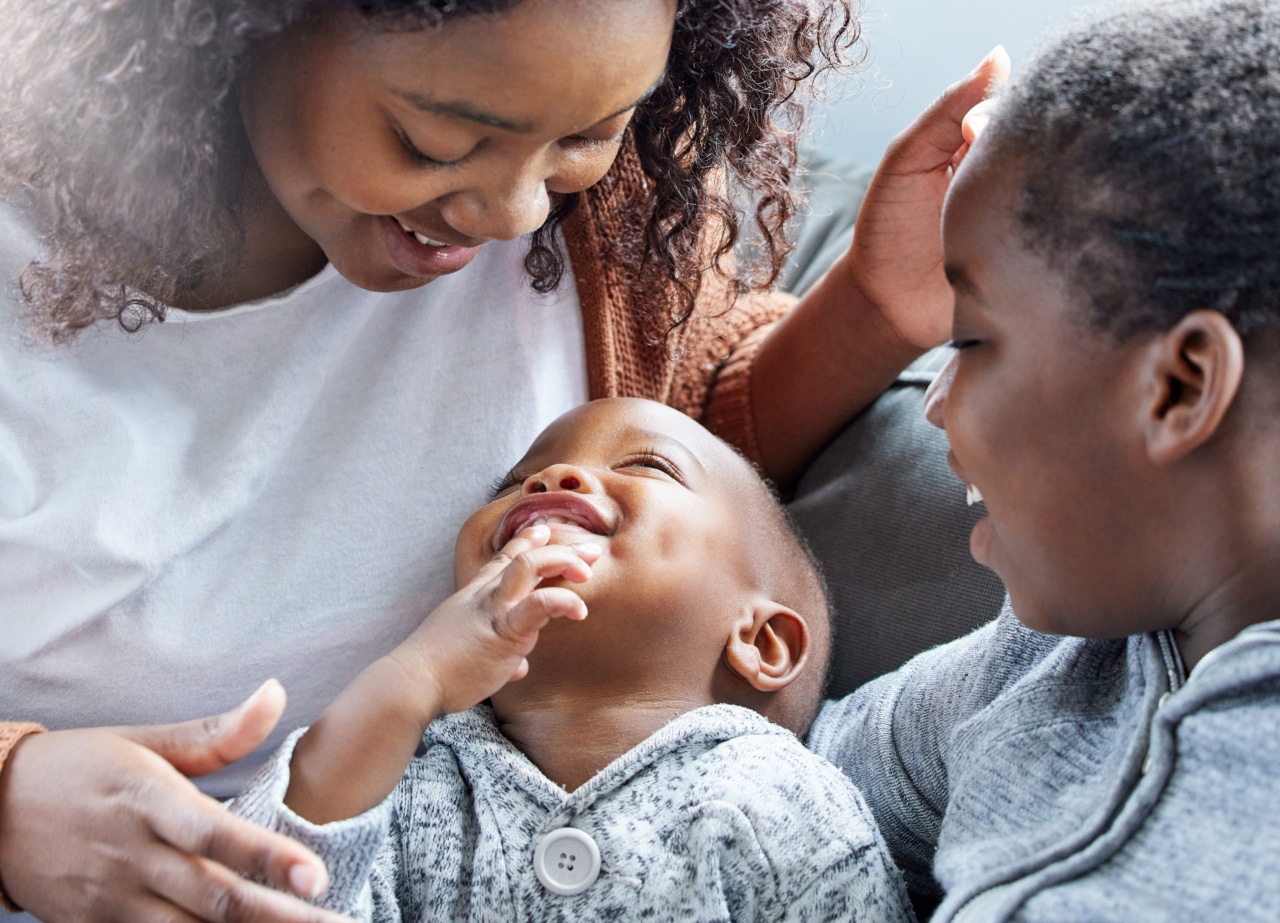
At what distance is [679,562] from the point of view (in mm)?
1225

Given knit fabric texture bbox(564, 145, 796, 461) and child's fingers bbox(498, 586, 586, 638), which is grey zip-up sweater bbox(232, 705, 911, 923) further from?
knit fabric texture bbox(564, 145, 796, 461)

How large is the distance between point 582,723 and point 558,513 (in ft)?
0.68

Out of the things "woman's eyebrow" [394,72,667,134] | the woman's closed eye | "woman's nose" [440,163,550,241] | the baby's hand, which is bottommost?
the baby's hand

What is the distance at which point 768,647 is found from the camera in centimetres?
129

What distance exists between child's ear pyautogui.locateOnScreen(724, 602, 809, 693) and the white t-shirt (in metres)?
0.33

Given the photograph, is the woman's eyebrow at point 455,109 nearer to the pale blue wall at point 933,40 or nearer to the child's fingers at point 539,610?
the child's fingers at point 539,610

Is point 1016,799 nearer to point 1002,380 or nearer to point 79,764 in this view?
point 1002,380

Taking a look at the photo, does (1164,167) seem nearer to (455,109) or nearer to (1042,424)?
(1042,424)

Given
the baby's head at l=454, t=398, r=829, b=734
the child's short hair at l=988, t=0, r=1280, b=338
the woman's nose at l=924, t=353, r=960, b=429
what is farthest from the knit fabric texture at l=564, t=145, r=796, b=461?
the child's short hair at l=988, t=0, r=1280, b=338

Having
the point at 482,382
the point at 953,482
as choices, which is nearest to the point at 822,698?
the point at 953,482

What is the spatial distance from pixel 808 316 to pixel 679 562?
1.42 feet

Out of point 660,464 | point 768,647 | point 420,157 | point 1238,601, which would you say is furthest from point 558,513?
point 1238,601

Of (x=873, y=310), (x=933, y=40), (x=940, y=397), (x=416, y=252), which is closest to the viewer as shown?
(x=940, y=397)

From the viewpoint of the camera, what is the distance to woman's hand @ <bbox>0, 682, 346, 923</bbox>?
34.2 inches
